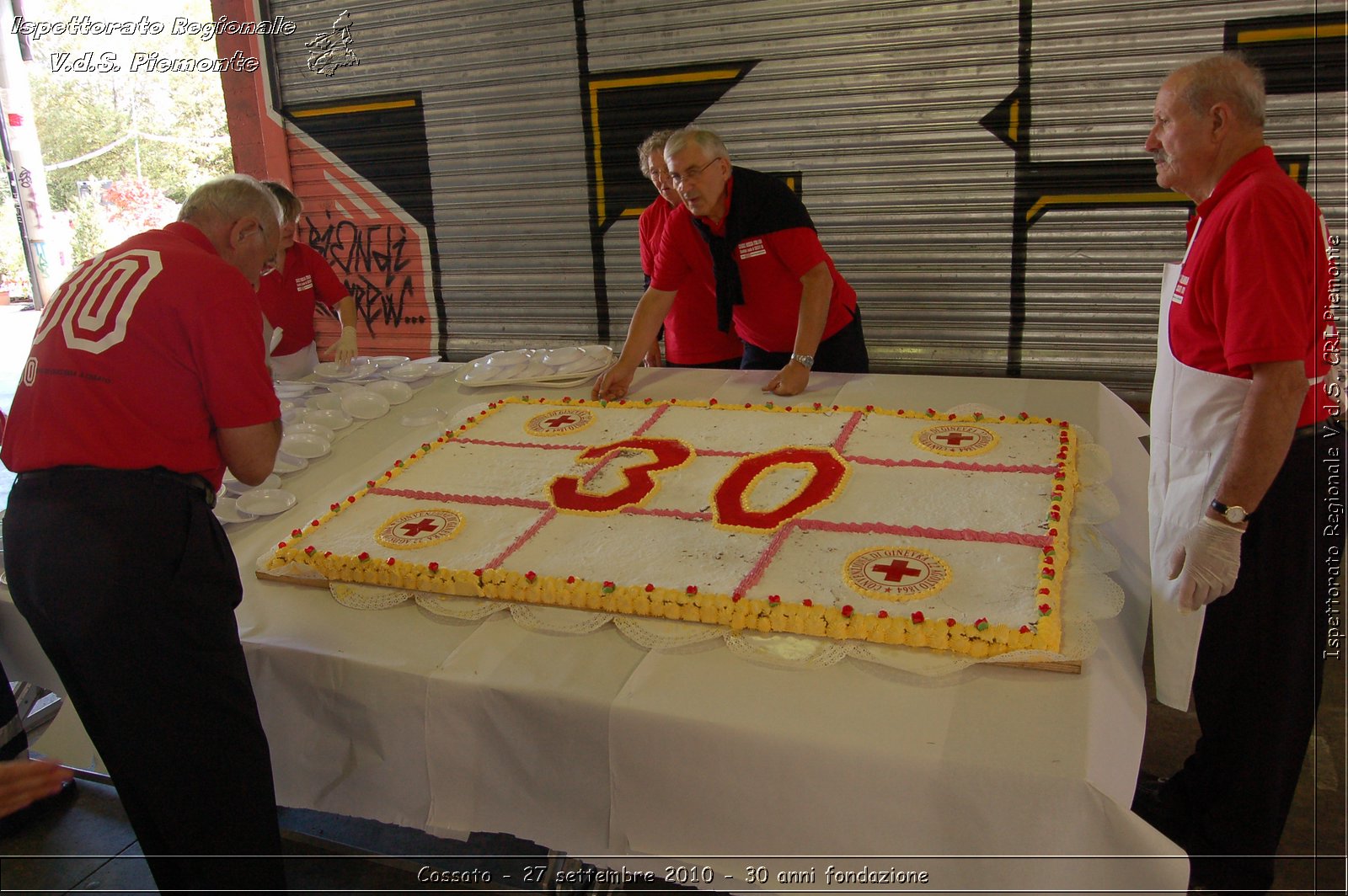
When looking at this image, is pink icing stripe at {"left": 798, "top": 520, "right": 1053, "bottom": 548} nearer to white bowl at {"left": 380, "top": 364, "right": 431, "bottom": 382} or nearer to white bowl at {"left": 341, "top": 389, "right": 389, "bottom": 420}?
white bowl at {"left": 341, "top": 389, "right": 389, "bottom": 420}

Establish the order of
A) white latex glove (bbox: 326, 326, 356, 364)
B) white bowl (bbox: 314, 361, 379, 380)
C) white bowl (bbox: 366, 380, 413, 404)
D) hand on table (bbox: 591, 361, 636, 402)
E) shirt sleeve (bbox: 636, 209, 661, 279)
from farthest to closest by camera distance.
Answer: shirt sleeve (bbox: 636, 209, 661, 279) → white latex glove (bbox: 326, 326, 356, 364) → white bowl (bbox: 314, 361, 379, 380) → white bowl (bbox: 366, 380, 413, 404) → hand on table (bbox: 591, 361, 636, 402)

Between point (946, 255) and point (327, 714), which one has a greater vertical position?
point (946, 255)

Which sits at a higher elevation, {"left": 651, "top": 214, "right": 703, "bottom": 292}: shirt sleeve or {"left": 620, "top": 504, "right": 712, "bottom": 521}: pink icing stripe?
{"left": 651, "top": 214, "right": 703, "bottom": 292}: shirt sleeve

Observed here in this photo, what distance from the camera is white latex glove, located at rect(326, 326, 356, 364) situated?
370 centimetres

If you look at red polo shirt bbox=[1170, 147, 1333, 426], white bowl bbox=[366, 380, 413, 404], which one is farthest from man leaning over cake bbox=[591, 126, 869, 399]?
red polo shirt bbox=[1170, 147, 1333, 426]

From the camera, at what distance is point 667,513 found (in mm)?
2191

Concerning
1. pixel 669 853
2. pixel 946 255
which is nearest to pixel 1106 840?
pixel 669 853

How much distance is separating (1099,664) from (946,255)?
12.1 feet

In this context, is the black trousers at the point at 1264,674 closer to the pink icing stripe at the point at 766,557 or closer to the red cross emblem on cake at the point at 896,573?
the red cross emblem on cake at the point at 896,573

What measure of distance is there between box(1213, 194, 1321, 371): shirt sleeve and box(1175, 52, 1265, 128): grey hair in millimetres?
227

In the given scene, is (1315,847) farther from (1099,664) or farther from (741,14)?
(741,14)

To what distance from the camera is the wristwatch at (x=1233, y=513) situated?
1794 mm

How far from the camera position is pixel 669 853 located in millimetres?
1552

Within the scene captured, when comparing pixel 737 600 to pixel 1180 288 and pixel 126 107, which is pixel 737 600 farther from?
pixel 126 107
